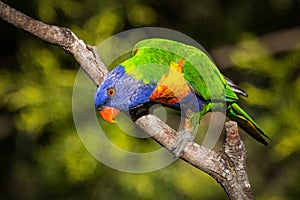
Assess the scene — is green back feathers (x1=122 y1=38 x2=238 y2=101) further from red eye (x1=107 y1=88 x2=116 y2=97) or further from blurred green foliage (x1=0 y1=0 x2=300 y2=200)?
blurred green foliage (x1=0 y1=0 x2=300 y2=200)

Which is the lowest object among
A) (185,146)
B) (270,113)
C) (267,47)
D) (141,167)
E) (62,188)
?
(62,188)

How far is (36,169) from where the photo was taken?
8.61ft

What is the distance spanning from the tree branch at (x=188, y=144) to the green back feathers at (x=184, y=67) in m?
0.14

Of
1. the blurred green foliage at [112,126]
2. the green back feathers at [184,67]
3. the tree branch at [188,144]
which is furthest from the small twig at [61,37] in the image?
the blurred green foliage at [112,126]

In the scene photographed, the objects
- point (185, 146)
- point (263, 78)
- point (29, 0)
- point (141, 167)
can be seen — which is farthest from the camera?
point (29, 0)

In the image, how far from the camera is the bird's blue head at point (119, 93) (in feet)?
4.84

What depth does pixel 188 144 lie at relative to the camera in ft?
4.90

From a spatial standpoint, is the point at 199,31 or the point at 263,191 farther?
the point at 199,31

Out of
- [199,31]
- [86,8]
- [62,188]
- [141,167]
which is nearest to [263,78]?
[199,31]

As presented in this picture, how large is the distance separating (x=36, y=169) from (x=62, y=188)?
15 cm

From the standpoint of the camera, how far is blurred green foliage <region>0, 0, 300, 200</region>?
7.83ft

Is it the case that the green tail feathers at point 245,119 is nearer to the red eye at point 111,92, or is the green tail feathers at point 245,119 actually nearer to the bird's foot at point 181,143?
the bird's foot at point 181,143

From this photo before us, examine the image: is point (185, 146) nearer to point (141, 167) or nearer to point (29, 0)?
point (141, 167)

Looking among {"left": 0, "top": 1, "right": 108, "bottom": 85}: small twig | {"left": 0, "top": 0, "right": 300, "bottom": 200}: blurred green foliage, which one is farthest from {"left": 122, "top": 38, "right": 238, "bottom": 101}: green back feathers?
{"left": 0, "top": 0, "right": 300, "bottom": 200}: blurred green foliage
